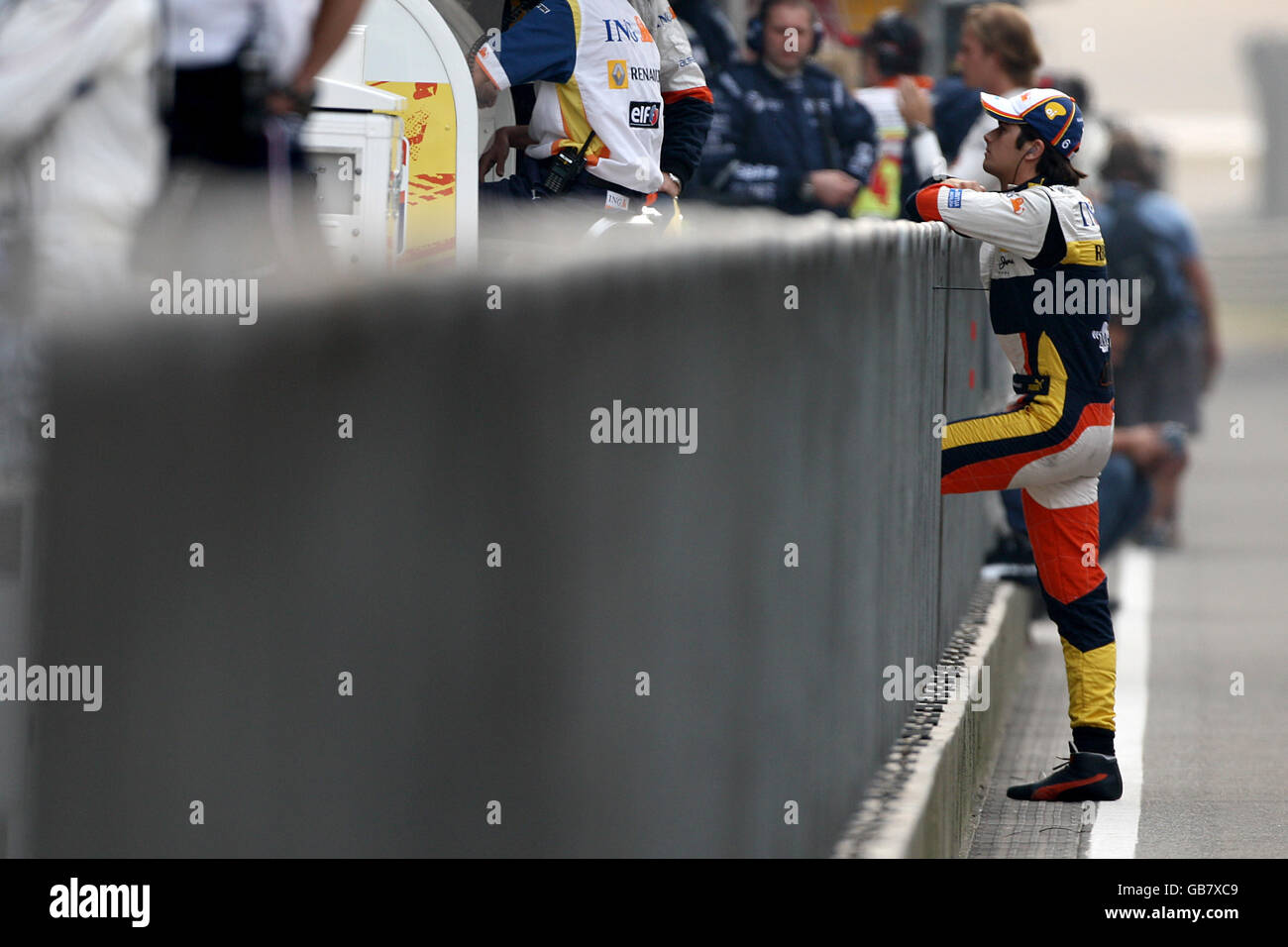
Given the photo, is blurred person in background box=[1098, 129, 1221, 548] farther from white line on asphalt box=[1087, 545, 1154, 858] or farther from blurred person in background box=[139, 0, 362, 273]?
blurred person in background box=[139, 0, 362, 273]

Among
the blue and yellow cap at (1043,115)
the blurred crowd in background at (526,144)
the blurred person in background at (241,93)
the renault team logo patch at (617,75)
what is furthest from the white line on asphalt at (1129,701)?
the blurred person in background at (241,93)

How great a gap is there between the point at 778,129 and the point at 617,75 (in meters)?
2.60

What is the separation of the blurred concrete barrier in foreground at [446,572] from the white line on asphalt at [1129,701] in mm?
2074

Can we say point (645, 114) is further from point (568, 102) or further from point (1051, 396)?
point (1051, 396)

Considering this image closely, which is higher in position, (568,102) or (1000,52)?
(1000,52)

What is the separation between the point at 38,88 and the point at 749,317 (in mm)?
1623

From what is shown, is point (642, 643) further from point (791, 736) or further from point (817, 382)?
point (817, 382)

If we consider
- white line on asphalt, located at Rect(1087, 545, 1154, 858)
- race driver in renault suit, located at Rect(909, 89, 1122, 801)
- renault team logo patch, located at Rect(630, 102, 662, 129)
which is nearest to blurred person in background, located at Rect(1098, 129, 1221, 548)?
white line on asphalt, located at Rect(1087, 545, 1154, 858)

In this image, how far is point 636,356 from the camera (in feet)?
10.2

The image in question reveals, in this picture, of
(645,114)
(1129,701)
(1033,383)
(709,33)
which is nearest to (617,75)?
(645,114)

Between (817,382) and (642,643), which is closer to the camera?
(642,643)

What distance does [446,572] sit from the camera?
2.52 metres

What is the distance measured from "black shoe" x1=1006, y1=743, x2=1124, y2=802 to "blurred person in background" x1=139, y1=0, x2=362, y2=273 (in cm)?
297
